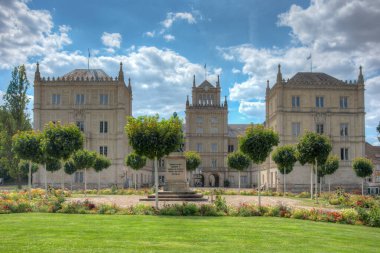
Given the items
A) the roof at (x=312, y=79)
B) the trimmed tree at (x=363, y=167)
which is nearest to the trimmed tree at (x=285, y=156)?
the trimmed tree at (x=363, y=167)

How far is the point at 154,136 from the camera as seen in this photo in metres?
26.2

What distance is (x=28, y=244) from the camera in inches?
507

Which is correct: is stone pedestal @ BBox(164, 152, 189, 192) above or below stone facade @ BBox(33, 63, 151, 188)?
below

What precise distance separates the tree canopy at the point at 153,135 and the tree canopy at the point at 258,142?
Answer: 15.5 ft

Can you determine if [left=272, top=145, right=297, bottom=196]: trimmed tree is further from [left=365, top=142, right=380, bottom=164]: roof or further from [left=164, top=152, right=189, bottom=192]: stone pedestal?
[left=365, top=142, right=380, bottom=164]: roof

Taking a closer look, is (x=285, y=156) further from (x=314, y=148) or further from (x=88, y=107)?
(x=88, y=107)

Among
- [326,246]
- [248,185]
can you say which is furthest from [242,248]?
[248,185]

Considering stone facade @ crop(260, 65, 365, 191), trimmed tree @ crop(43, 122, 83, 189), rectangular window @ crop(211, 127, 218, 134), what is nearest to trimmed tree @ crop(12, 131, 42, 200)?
trimmed tree @ crop(43, 122, 83, 189)

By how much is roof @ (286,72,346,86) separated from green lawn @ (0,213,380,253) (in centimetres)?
5060

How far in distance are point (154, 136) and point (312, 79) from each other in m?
48.5

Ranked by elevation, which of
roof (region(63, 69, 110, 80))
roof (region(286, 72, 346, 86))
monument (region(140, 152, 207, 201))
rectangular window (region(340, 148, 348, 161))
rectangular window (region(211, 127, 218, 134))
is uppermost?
roof (region(63, 69, 110, 80))

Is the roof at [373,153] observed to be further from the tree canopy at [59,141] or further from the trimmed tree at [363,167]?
the tree canopy at [59,141]

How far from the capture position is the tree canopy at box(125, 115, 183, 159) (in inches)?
1032

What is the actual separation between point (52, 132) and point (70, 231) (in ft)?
62.9
